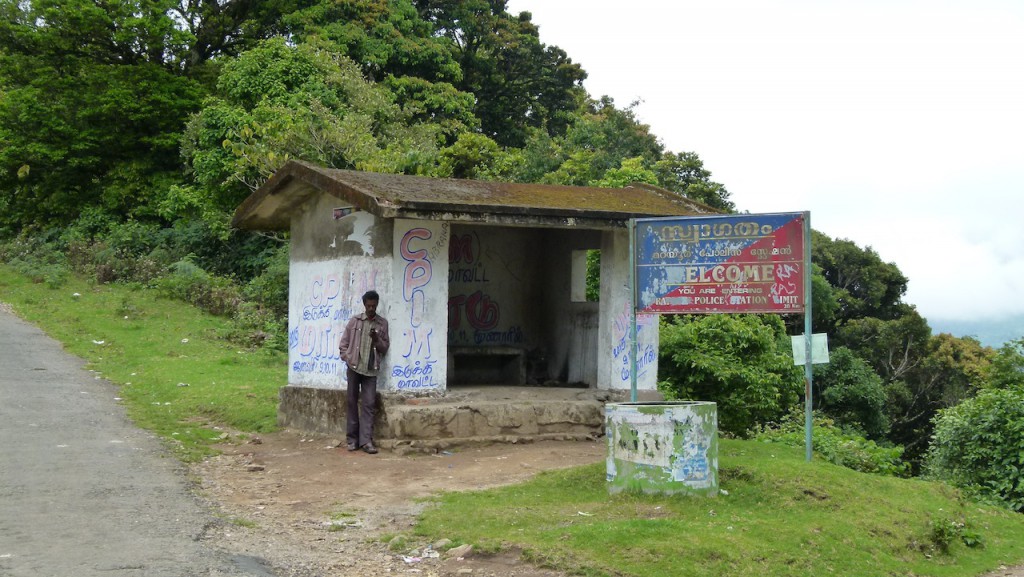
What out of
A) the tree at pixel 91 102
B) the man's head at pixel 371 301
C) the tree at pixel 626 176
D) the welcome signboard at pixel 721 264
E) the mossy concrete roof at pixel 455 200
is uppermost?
the tree at pixel 91 102

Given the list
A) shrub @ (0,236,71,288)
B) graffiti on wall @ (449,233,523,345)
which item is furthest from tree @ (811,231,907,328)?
shrub @ (0,236,71,288)

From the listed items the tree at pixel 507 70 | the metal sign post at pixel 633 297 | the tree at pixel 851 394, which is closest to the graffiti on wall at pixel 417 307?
the metal sign post at pixel 633 297

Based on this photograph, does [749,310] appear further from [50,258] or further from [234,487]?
[50,258]

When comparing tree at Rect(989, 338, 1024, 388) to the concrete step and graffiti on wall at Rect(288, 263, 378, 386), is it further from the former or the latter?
graffiti on wall at Rect(288, 263, 378, 386)

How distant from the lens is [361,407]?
10898 mm

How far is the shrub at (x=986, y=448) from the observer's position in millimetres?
12766

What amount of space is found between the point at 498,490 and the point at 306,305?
193 inches

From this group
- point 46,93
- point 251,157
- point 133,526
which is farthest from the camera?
point 46,93

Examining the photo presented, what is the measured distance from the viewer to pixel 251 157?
2194 cm

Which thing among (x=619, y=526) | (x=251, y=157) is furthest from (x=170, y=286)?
(x=619, y=526)

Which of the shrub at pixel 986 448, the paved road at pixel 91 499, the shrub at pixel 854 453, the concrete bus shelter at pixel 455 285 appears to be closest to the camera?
the paved road at pixel 91 499

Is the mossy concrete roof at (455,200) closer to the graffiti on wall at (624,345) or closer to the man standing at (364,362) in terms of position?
the man standing at (364,362)

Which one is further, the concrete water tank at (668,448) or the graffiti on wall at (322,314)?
the graffiti on wall at (322,314)

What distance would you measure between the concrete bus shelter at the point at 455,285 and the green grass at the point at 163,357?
4.89ft
